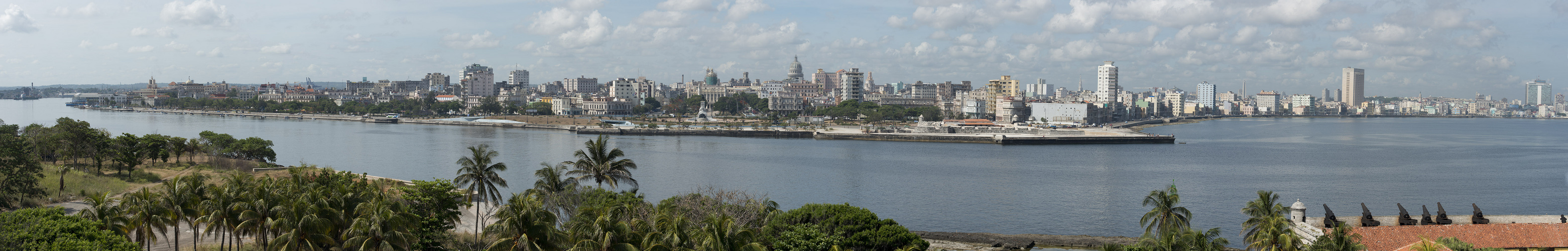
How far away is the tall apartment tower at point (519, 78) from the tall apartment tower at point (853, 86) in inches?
2569

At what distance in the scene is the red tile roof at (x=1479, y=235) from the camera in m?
11.8

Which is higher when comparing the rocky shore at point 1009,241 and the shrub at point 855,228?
the shrub at point 855,228

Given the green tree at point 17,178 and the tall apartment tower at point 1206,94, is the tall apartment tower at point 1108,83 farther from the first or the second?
the green tree at point 17,178

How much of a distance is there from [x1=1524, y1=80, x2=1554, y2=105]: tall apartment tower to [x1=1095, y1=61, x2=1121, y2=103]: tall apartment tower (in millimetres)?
100909

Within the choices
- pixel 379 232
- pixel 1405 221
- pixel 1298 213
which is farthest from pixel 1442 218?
pixel 379 232

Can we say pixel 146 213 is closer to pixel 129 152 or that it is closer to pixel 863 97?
pixel 129 152

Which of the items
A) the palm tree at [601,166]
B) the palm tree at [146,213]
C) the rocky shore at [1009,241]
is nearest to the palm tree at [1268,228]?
the rocky shore at [1009,241]

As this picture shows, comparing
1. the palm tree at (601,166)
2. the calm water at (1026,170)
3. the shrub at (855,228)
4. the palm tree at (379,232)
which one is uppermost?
the palm tree at (601,166)

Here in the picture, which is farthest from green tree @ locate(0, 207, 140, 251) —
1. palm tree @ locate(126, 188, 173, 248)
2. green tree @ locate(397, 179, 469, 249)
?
green tree @ locate(397, 179, 469, 249)

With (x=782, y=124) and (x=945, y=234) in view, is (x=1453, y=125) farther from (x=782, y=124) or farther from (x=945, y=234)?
(x=945, y=234)

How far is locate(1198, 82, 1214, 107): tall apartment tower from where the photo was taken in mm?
154250

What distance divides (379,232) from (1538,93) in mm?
211393

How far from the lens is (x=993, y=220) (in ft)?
65.9

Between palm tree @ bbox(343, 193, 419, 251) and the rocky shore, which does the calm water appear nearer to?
the rocky shore
